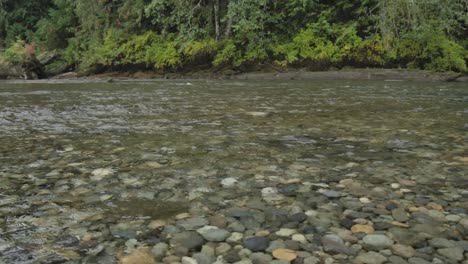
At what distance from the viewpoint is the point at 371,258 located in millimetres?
2135

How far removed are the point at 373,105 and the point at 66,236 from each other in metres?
6.57

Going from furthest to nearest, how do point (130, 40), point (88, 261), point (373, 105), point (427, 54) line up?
1. point (130, 40)
2. point (427, 54)
3. point (373, 105)
4. point (88, 261)

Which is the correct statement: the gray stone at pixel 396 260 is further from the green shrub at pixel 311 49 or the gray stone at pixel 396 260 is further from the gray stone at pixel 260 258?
the green shrub at pixel 311 49

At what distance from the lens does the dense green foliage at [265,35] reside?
Result: 1638 cm

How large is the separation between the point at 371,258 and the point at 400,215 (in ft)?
2.09

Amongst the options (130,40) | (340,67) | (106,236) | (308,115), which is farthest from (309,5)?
(106,236)

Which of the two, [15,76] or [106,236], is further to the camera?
[15,76]

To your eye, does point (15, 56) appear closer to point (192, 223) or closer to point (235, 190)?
point (235, 190)

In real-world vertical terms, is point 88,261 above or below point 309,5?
below

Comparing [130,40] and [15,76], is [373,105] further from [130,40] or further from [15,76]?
[15,76]

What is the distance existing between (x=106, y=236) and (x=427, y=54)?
1711 centimetres

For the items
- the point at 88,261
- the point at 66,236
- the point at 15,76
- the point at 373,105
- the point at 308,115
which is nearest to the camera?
the point at 88,261

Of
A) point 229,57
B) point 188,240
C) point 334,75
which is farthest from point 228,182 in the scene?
point 229,57

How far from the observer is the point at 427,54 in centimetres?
1688
